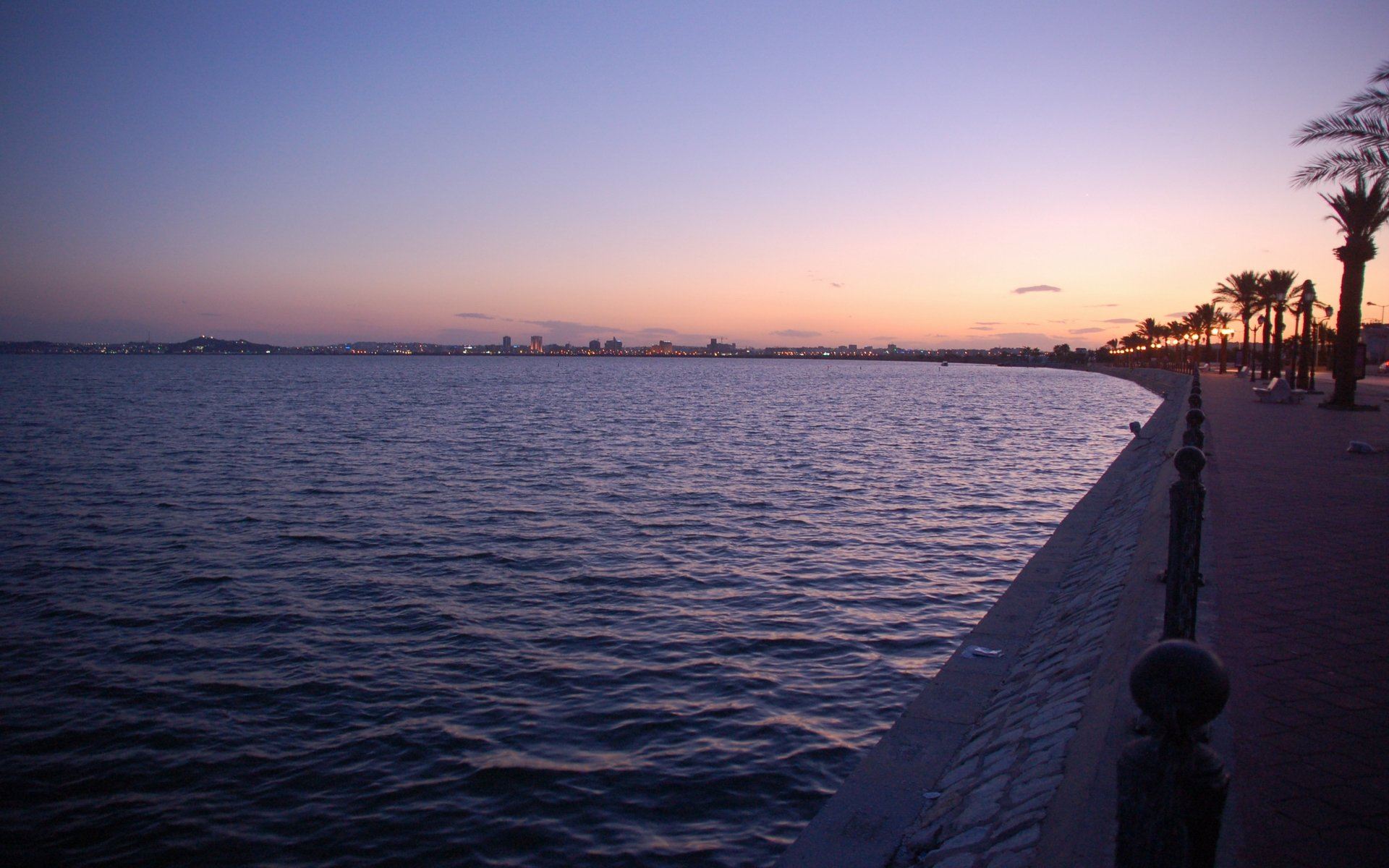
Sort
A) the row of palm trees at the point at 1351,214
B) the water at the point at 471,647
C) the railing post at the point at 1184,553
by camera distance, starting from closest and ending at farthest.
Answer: the railing post at the point at 1184,553
the water at the point at 471,647
the row of palm trees at the point at 1351,214

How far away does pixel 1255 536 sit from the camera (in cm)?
895

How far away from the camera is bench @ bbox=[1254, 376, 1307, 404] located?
3099 cm

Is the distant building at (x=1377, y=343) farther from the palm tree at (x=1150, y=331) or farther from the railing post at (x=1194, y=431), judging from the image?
the railing post at (x=1194, y=431)

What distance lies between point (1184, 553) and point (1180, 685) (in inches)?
130

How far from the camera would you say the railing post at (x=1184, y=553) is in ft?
16.4

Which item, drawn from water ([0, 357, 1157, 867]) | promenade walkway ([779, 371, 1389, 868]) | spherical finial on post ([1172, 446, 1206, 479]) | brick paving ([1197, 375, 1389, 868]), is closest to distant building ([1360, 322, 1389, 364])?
water ([0, 357, 1157, 867])

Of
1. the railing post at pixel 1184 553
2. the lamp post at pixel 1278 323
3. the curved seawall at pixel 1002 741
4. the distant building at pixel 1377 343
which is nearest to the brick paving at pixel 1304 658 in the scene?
the railing post at pixel 1184 553

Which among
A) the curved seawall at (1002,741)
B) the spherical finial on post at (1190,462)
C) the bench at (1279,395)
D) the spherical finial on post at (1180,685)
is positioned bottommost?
the curved seawall at (1002,741)

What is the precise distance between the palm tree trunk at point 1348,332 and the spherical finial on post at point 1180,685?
29.5 m

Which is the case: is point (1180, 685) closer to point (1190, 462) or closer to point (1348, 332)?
point (1190, 462)

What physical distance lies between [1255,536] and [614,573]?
26.7 feet

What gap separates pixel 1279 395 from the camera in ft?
102

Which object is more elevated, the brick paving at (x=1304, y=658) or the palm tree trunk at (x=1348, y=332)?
the palm tree trunk at (x=1348, y=332)

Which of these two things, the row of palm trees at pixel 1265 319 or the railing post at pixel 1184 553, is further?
the row of palm trees at pixel 1265 319
